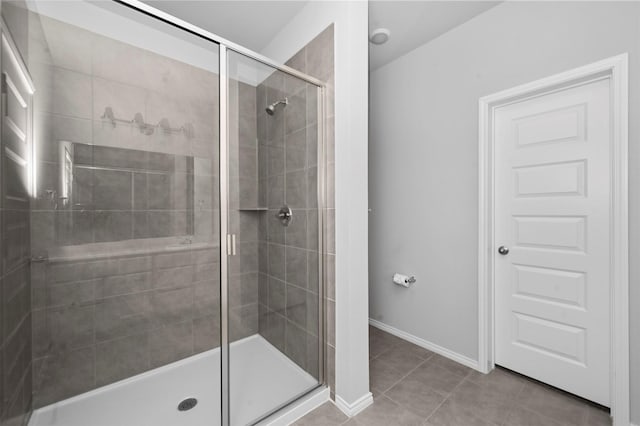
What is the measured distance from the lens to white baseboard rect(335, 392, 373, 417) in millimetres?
1560

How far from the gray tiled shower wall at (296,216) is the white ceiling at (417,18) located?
1.96ft

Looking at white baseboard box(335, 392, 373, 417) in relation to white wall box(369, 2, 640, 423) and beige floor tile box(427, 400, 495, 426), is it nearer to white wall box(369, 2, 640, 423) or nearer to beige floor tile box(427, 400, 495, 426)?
beige floor tile box(427, 400, 495, 426)

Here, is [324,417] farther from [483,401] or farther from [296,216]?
[296,216]

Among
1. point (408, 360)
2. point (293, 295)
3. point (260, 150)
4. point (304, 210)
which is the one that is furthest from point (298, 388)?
point (260, 150)

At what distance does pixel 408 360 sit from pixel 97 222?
2.30 m

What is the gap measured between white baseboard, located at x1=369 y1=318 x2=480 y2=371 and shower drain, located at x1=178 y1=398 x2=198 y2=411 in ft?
5.67

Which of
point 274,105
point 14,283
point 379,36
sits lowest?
point 14,283

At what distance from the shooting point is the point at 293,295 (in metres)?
1.75

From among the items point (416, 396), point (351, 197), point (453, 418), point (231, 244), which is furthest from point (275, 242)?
point (453, 418)

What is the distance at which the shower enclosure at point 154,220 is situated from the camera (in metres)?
1.26

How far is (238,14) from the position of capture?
196cm

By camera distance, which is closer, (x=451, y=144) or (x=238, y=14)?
(x=238, y=14)

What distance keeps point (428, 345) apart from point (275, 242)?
1.62m

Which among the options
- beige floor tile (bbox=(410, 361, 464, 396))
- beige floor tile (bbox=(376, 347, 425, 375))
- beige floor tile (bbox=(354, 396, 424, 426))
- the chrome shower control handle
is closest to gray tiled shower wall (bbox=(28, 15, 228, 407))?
the chrome shower control handle
